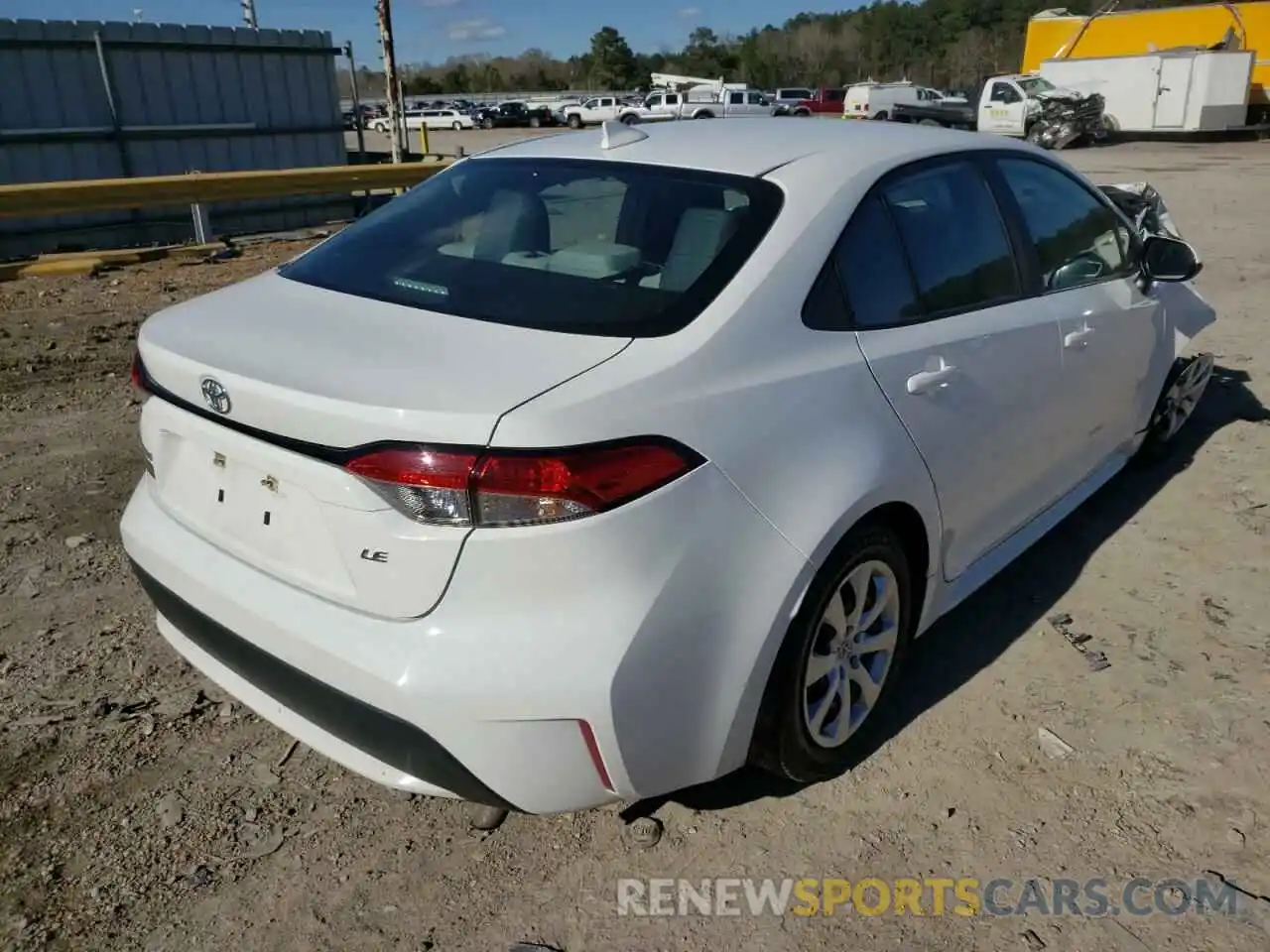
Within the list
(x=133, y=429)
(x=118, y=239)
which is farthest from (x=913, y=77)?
(x=133, y=429)

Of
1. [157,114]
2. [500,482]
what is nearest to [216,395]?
[500,482]

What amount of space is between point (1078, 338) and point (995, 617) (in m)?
1.03

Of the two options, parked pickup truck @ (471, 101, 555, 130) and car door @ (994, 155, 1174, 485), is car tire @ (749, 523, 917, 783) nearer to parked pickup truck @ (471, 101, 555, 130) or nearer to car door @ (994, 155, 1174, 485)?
car door @ (994, 155, 1174, 485)

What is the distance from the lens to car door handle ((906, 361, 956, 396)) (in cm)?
262

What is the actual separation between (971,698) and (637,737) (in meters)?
1.49

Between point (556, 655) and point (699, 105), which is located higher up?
point (699, 105)

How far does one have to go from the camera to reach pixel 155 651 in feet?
10.7

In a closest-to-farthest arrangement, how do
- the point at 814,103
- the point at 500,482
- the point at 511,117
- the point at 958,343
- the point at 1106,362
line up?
the point at 500,482 < the point at 958,343 < the point at 1106,362 < the point at 814,103 < the point at 511,117

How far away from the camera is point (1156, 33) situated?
3272cm

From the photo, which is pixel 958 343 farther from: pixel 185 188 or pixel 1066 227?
pixel 185 188

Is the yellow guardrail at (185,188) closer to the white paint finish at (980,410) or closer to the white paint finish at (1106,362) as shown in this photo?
the white paint finish at (1106,362)

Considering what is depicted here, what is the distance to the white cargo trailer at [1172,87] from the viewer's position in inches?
1105

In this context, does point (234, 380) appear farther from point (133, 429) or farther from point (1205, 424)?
point (1205, 424)

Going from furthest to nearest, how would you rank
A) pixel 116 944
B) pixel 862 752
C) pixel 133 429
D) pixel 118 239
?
pixel 118 239
pixel 133 429
pixel 862 752
pixel 116 944
